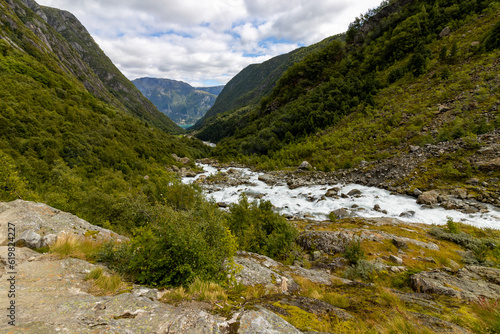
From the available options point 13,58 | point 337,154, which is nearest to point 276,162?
point 337,154

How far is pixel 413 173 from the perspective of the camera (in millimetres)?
17734

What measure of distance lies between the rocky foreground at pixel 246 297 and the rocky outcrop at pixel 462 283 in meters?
0.03

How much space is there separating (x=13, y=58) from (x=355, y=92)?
7642 centimetres

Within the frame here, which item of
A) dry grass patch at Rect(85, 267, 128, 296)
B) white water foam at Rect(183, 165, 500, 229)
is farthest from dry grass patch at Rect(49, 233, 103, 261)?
white water foam at Rect(183, 165, 500, 229)

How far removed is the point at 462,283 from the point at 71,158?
128 ft

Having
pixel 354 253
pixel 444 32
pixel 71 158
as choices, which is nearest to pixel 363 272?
pixel 354 253

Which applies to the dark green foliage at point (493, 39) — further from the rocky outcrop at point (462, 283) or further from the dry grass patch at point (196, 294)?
the dry grass patch at point (196, 294)

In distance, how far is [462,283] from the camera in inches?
235

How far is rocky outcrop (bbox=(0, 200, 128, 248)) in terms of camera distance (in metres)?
5.16

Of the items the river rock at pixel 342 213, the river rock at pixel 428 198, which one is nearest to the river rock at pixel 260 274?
the river rock at pixel 342 213

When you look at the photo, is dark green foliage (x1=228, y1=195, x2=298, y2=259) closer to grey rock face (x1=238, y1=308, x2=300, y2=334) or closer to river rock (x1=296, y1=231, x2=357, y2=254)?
river rock (x1=296, y1=231, x2=357, y2=254)

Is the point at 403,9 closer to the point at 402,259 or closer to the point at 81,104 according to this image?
the point at 402,259

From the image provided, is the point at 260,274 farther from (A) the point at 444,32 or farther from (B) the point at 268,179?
(A) the point at 444,32

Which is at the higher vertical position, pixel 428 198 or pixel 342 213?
pixel 428 198
